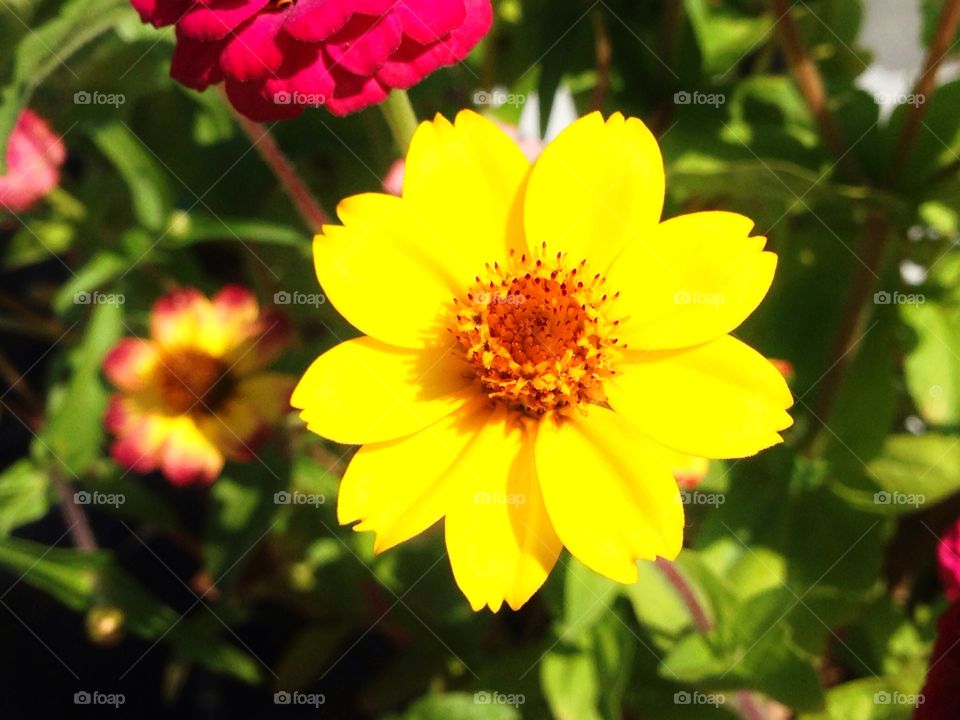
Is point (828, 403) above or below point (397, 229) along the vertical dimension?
below

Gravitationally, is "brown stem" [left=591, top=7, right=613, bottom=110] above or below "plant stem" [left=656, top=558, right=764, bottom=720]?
above

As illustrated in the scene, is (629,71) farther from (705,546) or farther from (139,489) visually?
(139,489)

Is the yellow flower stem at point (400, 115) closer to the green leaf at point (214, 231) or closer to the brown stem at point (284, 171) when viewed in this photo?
the brown stem at point (284, 171)

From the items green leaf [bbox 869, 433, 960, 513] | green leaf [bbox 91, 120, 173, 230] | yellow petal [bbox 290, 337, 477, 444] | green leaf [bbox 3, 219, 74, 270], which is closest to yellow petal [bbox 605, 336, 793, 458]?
yellow petal [bbox 290, 337, 477, 444]

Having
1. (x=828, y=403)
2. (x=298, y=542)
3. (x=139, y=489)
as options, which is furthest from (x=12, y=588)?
(x=828, y=403)

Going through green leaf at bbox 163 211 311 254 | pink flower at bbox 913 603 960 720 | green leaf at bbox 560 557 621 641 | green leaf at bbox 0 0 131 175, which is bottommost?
green leaf at bbox 560 557 621 641

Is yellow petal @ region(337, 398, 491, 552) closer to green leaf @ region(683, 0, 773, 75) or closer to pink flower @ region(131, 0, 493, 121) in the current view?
pink flower @ region(131, 0, 493, 121)

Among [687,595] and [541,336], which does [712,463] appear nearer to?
[687,595]
